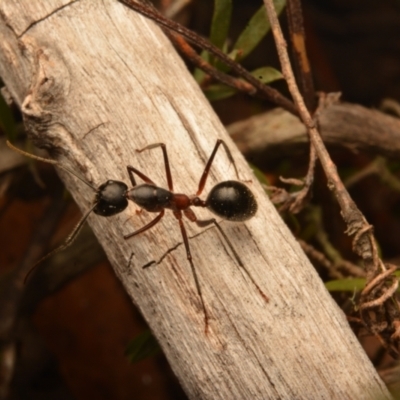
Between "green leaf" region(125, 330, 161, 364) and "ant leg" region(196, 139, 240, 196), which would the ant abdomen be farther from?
"green leaf" region(125, 330, 161, 364)

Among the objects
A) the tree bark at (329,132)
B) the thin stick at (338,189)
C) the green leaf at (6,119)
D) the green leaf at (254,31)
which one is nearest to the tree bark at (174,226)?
the thin stick at (338,189)

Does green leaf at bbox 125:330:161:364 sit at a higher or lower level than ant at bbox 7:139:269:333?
lower

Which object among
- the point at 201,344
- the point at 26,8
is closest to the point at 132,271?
the point at 201,344

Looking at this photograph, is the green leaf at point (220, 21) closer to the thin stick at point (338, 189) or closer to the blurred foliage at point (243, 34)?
the blurred foliage at point (243, 34)

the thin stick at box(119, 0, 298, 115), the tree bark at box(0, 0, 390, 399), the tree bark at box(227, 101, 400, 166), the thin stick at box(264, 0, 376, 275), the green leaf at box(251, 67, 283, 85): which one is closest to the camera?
the tree bark at box(0, 0, 390, 399)

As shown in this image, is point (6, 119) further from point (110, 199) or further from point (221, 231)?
point (221, 231)

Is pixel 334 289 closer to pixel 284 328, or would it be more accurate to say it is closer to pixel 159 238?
pixel 284 328

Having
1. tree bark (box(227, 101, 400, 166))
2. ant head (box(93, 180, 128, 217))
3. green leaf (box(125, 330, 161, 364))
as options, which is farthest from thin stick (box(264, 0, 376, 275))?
green leaf (box(125, 330, 161, 364))
